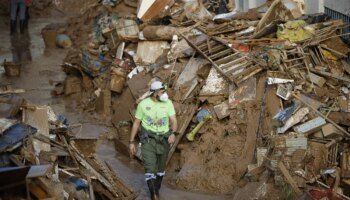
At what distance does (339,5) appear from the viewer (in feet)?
44.9

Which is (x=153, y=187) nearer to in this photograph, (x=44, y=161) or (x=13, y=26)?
(x=44, y=161)

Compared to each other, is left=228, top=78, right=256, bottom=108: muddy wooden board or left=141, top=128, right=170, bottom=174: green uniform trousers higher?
left=228, top=78, right=256, bottom=108: muddy wooden board

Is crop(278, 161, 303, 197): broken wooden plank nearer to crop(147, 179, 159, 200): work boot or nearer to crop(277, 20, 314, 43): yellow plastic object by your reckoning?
crop(147, 179, 159, 200): work boot

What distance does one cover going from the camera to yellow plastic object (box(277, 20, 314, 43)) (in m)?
13.1

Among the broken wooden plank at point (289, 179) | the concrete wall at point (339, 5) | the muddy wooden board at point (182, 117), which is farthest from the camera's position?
the concrete wall at point (339, 5)

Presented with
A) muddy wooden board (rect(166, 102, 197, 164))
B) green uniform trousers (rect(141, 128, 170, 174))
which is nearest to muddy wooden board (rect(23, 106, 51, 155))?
green uniform trousers (rect(141, 128, 170, 174))

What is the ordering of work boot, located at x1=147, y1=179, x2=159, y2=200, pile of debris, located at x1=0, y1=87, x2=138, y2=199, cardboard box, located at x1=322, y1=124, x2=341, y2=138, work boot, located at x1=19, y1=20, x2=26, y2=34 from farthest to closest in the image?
1. work boot, located at x1=19, y1=20, x2=26, y2=34
2. cardboard box, located at x1=322, y1=124, x2=341, y2=138
3. work boot, located at x1=147, y1=179, x2=159, y2=200
4. pile of debris, located at x1=0, y1=87, x2=138, y2=199

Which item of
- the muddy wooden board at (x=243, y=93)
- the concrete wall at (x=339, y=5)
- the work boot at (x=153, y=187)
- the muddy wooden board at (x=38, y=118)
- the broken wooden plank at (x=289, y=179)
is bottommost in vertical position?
the work boot at (x=153, y=187)

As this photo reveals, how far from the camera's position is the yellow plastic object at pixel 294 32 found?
516 inches

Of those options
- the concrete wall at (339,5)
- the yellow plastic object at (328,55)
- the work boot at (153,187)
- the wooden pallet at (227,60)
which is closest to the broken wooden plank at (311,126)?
the wooden pallet at (227,60)

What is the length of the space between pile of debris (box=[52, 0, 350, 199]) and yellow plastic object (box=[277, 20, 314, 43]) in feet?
0.07

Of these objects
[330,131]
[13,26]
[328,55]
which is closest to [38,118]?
[330,131]

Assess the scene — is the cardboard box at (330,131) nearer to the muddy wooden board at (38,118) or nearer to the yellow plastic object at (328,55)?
the yellow plastic object at (328,55)

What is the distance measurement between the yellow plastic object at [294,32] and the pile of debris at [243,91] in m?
0.02
